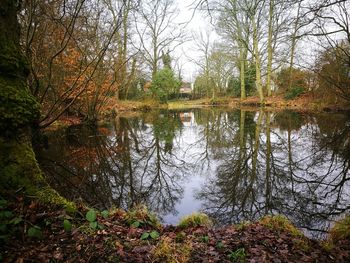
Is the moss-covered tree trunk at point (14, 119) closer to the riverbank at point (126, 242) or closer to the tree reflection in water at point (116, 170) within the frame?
the riverbank at point (126, 242)

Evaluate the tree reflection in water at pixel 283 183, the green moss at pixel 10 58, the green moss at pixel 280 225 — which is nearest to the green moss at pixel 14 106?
the green moss at pixel 10 58

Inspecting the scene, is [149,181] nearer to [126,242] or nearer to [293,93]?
[126,242]

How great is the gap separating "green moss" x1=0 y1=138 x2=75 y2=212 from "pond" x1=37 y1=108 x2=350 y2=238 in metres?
1.67

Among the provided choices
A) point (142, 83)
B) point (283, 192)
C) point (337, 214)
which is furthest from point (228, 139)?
point (142, 83)

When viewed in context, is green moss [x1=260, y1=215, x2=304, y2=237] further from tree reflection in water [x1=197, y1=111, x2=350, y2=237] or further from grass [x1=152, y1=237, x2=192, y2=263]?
grass [x1=152, y1=237, x2=192, y2=263]

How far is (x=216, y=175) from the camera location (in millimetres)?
6000

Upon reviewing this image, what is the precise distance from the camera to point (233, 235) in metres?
2.91

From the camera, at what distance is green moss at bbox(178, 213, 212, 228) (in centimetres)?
355

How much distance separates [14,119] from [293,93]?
26.8 m

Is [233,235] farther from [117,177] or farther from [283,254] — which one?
[117,177]

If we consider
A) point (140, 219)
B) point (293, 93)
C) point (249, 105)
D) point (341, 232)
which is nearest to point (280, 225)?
point (341, 232)

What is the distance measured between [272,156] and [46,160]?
6.46 meters

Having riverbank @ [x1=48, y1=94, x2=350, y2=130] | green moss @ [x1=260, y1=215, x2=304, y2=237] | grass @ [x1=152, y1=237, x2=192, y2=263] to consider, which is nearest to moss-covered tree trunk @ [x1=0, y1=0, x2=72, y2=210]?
grass @ [x1=152, y1=237, x2=192, y2=263]

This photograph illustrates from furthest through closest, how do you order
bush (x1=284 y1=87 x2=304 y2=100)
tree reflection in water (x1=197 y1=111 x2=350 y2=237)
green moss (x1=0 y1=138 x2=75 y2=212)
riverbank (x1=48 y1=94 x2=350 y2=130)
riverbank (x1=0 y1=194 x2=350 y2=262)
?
bush (x1=284 y1=87 x2=304 y2=100) → riverbank (x1=48 y1=94 x2=350 y2=130) → tree reflection in water (x1=197 y1=111 x2=350 y2=237) → green moss (x1=0 y1=138 x2=75 y2=212) → riverbank (x1=0 y1=194 x2=350 y2=262)
